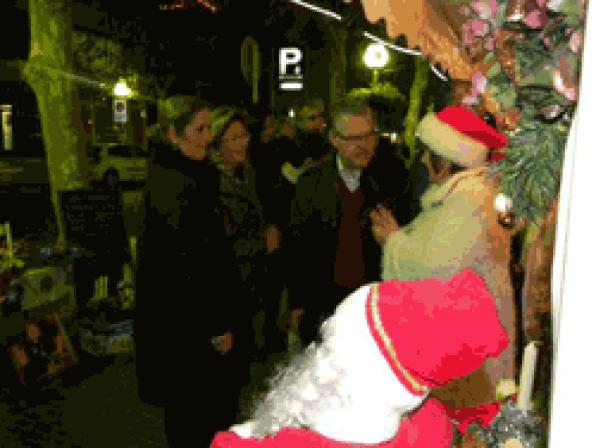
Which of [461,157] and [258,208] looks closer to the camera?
[461,157]

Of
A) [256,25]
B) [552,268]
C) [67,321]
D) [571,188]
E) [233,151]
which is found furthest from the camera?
[256,25]

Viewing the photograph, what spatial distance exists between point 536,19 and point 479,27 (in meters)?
0.35

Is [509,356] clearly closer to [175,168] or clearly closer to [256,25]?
[175,168]

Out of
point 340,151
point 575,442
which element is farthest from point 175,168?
point 575,442

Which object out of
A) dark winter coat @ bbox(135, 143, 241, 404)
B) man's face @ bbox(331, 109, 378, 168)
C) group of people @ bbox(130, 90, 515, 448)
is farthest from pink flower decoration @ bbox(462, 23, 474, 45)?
man's face @ bbox(331, 109, 378, 168)

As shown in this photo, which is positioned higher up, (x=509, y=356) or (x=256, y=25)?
(x=256, y=25)

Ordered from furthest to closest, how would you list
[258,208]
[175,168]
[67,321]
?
[67,321]
[258,208]
[175,168]

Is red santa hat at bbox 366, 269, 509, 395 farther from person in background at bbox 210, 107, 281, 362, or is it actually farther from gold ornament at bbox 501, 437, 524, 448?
person in background at bbox 210, 107, 281, 362

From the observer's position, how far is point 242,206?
12.9 feet

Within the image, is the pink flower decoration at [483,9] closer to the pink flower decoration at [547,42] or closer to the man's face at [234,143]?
the pink flower decoration at [547,42]

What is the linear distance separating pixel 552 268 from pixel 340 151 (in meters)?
2.53

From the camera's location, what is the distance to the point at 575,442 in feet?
2.84

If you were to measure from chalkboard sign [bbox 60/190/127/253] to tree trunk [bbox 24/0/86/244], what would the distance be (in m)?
1.47

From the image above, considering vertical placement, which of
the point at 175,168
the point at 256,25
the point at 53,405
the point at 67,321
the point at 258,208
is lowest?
the point at 53,405
